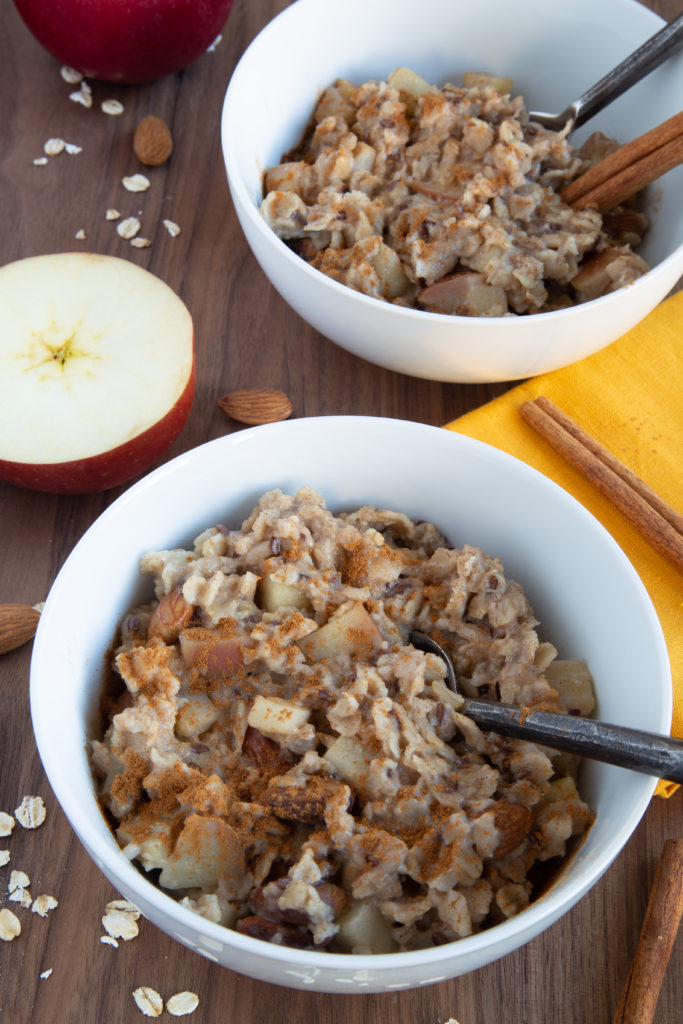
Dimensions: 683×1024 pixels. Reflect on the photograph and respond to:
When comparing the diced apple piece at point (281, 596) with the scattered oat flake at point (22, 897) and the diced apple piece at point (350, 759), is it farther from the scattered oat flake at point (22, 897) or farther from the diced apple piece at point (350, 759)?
the scattered oat flake at point (22, 897)

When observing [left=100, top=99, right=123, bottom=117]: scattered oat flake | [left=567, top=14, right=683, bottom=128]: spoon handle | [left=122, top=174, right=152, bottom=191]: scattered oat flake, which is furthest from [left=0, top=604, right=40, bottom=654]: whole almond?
[left=567, top=14, right=683, bottom=128]: spoon handle

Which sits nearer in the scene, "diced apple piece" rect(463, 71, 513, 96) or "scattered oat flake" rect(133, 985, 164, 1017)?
"scattered oat flake" rect(133, 985, 164, 1017)

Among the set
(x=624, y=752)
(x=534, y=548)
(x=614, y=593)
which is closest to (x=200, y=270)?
(x=534, y=548)

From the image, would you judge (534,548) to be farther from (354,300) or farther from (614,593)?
(354,300)

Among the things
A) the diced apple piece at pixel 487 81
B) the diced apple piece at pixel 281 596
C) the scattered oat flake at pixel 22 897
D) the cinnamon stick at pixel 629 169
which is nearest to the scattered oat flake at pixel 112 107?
the diced apple piece at pixel 487 81

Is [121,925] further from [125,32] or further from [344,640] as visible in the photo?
[125,32]

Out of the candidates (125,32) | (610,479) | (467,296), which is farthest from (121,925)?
(125,32)

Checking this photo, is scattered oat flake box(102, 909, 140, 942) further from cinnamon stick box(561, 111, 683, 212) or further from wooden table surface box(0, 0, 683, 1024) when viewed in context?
cinnamon stick box(561, 111, 683, 212)
